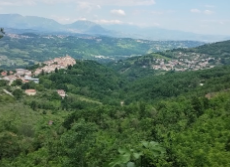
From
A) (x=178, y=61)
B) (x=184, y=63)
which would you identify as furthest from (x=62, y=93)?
(x=178, y=61)

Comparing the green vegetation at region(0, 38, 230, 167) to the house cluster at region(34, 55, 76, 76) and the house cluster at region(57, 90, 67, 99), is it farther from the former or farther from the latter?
the house cluster at region(34, 55, 76, 76)

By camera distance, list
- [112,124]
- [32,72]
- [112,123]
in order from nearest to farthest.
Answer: [112,124] < [112,123] < [32,72]

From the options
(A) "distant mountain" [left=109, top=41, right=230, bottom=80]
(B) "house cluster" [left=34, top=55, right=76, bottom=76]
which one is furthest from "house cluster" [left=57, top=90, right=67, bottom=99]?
(A) "distant mountain" [left=109, top=41, right=230, bottom=80]

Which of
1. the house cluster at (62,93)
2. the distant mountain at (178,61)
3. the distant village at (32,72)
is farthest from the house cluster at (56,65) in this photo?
the distant mountain at (178,61)

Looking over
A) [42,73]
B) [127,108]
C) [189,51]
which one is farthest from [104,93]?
[189,51]

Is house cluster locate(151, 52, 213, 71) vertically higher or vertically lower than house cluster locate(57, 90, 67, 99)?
higher

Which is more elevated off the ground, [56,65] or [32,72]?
[56,65]

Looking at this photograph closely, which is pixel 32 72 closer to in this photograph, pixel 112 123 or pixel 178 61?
pixel 112 123

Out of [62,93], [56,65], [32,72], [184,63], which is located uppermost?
[184,63]
